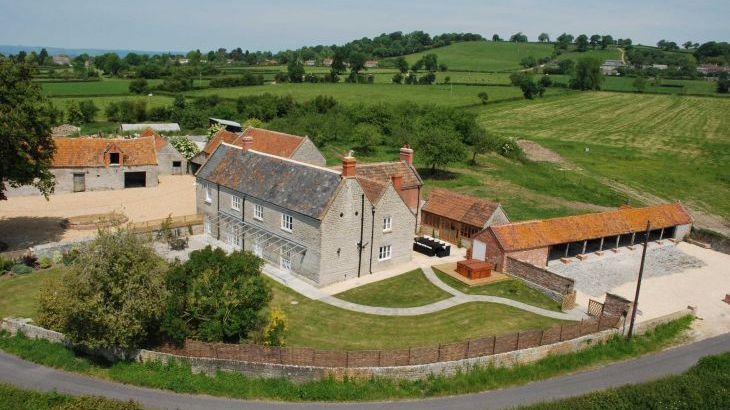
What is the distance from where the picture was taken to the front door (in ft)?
206

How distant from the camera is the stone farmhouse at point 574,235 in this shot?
43531 mm

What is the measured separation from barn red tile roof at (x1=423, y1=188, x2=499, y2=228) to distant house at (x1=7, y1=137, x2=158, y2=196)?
33.2 m

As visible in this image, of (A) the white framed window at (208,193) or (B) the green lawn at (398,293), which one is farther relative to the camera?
(A) the white framed window at (208,193)

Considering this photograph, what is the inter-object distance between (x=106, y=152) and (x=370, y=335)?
44691 mm

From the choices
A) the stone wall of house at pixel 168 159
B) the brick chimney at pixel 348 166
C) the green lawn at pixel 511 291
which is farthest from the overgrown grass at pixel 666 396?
the stone wall of house at pixel 168 159

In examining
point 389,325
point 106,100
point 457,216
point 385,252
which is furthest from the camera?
point 106,100

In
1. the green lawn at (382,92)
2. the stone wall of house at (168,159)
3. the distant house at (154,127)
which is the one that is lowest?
the stone wall of house at (168,159)

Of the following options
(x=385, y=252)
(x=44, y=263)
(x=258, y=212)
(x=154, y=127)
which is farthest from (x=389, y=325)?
(x=154, y=127)

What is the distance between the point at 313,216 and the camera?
127 ft

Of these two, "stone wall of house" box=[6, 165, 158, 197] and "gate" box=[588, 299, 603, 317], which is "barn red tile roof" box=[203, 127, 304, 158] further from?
"gate" box=[588, 299, 603, 317]

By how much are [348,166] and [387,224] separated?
5.80m

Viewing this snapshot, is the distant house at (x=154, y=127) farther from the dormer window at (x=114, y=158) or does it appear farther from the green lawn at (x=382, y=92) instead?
the green lawn at (x=382, y=92)

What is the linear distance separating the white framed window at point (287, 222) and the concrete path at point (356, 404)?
16305mm

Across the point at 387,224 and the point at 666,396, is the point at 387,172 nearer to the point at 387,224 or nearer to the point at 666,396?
the point at 387,224
